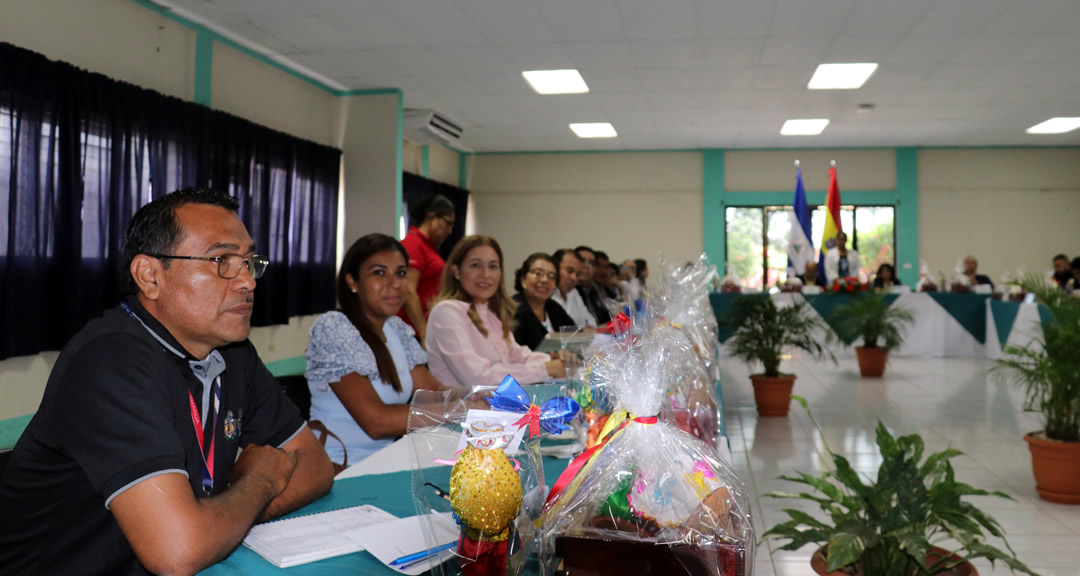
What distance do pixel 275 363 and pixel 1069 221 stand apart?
12.3 meters

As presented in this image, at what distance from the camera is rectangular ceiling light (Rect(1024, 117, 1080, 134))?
33.9ft

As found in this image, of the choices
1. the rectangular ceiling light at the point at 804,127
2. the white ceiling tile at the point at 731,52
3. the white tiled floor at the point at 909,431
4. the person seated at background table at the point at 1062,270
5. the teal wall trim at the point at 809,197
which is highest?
the rectangular ceiling light at the point at 804,127

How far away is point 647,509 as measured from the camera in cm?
103

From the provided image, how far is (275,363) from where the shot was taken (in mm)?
7531

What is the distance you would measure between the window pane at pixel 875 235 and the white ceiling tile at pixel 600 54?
7151 mm

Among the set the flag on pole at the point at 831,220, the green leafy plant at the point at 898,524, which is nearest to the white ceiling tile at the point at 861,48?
the flag on pole at the point at 831,220

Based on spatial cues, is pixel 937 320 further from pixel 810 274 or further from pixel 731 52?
pixel 731 52

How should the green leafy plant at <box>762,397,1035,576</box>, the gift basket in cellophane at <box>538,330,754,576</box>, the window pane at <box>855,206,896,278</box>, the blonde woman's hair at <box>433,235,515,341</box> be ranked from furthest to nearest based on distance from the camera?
the window pane at <box>855,206,896,278</box> → the blonde woman's hair at <box>433,235,515,341</box> → the green leafy plant at <box>762,397,1035,576</box> → the gift basket in cellophane at <box>538,330,754,576</box>

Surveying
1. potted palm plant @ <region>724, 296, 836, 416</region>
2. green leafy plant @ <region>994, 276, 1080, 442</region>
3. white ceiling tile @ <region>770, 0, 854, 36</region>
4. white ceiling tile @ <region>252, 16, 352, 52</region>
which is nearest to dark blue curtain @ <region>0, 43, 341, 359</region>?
white ceiling tile @ <region>252, 16, 352, 52</region>

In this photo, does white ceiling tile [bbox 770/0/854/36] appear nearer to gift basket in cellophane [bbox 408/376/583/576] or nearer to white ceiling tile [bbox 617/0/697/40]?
white ceiling tile [bbox 617/0/697/40]

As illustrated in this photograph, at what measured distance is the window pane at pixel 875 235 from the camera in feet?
42.1

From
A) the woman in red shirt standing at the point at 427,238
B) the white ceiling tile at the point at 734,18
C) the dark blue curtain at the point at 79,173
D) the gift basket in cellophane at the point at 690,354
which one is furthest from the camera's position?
the white ceiling tile at the point at 734,18

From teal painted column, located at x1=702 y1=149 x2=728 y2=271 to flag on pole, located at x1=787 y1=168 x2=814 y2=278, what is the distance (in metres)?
2.04

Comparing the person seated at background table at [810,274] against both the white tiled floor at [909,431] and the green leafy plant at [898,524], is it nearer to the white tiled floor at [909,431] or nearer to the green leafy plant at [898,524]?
the white tiled floor at [909,431]
